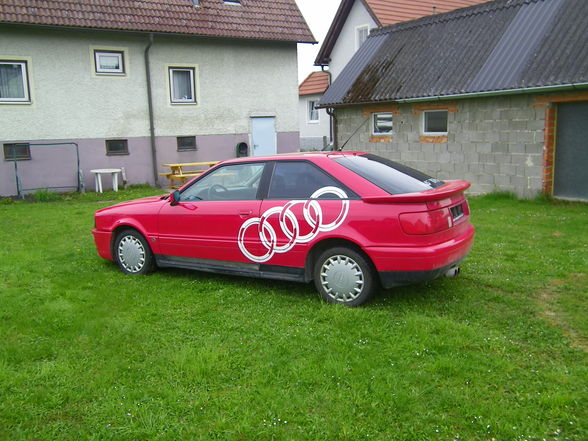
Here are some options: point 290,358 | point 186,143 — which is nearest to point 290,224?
point 290,358

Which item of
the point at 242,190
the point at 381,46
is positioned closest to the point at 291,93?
the point at 381,46

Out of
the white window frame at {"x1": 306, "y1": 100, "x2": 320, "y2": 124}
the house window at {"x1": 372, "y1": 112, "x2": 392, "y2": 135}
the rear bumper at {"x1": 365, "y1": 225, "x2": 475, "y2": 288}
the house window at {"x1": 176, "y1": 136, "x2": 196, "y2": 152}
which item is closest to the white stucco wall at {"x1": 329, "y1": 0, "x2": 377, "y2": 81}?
the white window frame at {"x1": 306, "y1": 100, "x2": 320, "y2": 124}

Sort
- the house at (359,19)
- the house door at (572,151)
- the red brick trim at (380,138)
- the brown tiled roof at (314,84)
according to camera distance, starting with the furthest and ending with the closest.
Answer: the brown tiled roof at (314,84) < the house at (359,19) < the red brick trim at (380,138) < the house door at (572,151)

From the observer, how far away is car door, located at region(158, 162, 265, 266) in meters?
6.10

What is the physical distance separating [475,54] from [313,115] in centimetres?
2183

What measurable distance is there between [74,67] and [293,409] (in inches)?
627

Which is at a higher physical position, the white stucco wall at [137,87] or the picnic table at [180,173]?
the white stucco wall at [137,87]

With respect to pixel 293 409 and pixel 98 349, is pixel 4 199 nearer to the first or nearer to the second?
pixel 98 349

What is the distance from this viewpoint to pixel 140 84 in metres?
18.0

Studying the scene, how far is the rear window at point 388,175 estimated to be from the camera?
5.52 meters

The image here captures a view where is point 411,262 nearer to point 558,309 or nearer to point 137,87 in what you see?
point 558,309

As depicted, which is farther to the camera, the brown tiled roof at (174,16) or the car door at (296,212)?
the brown tiled roof at (174,16)

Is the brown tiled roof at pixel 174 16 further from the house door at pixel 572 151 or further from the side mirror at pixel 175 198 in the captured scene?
the side mirror at pixel 175 198

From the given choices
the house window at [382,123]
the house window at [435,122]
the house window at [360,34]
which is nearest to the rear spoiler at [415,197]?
the house window at [435,122]
